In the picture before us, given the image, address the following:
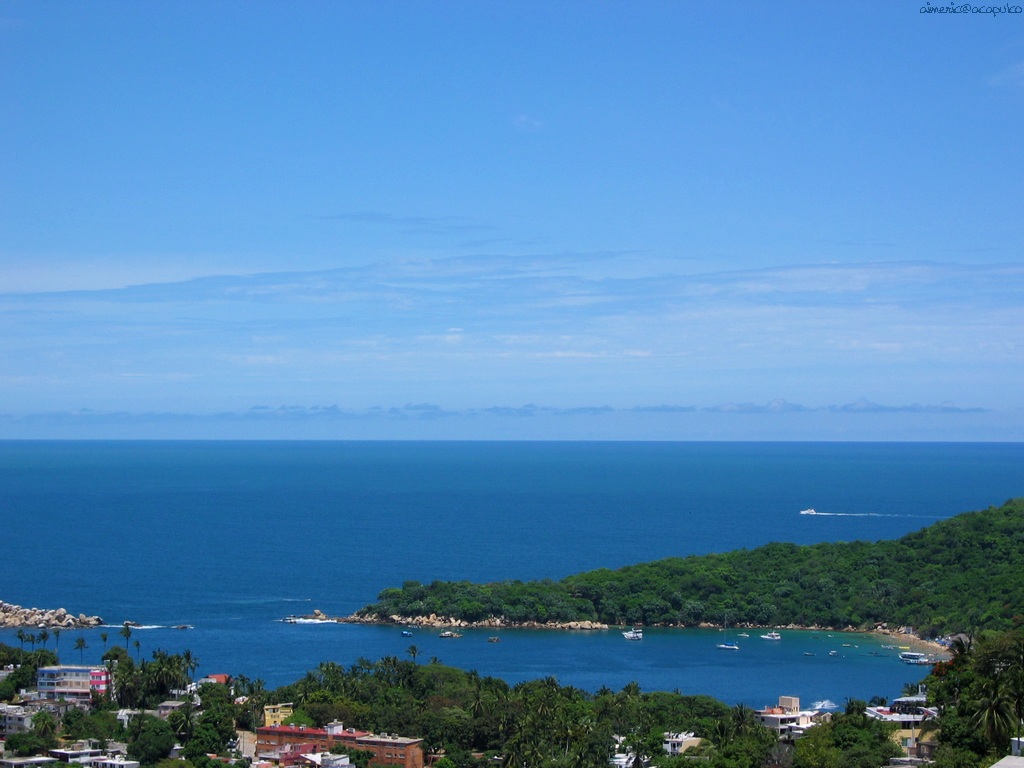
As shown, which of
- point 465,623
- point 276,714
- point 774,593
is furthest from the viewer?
point 774,593

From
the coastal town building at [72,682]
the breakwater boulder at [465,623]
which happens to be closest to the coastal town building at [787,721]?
the coastal town building at [72,682]

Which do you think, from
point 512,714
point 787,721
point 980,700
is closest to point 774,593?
point 787,721

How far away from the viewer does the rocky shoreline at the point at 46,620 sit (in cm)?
6444

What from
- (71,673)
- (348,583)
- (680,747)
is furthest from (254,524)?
(680,747)

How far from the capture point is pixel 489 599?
69.9 m

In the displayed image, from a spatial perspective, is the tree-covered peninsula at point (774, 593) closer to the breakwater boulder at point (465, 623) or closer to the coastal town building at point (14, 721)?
the breakwater boulder at point (465, 623)

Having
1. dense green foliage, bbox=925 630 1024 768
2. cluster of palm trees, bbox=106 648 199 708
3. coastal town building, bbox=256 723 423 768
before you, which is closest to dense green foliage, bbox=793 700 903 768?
dense green foliage, bbox=925 630 1024 768

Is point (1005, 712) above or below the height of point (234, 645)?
above

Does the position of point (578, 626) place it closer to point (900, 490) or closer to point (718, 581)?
point (718, 581)

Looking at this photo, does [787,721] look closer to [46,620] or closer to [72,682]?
[72,682]

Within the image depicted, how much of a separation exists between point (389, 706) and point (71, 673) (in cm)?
1123

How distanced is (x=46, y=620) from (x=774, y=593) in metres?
40.4

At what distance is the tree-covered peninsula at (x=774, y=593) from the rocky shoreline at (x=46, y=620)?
48.1 ft

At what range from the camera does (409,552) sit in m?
98.6
